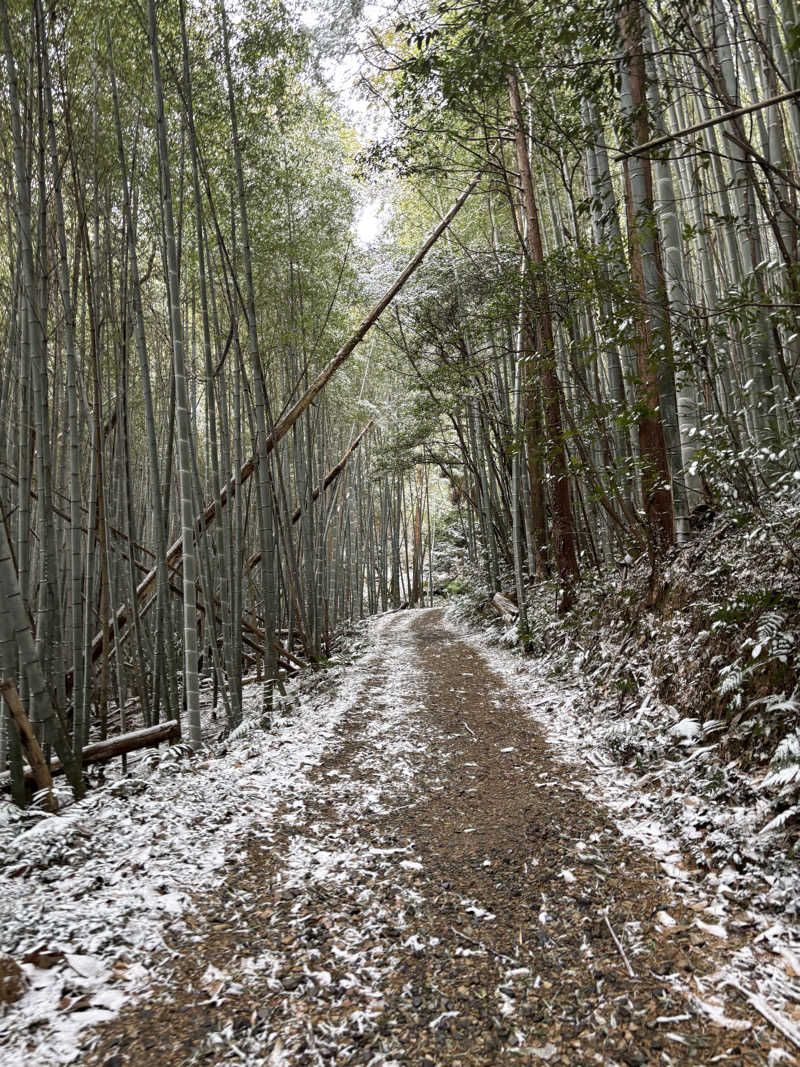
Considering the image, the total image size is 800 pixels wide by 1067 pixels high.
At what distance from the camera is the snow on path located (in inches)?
53.5

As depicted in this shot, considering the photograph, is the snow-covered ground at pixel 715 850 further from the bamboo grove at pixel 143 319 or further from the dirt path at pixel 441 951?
the bamboo grove at pixel 143 319

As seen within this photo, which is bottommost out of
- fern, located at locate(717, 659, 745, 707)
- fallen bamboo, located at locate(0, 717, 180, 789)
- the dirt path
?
the dirt path

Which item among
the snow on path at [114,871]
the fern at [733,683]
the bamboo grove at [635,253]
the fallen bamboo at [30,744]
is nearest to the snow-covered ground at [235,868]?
the snow on path at [114,871]

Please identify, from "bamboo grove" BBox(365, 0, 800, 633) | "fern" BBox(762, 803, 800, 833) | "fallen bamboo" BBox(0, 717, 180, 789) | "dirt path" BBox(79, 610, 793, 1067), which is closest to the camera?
"dirt path" BBox(79, 610, 793, 1067)

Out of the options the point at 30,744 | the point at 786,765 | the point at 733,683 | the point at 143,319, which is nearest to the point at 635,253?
the point at 733,683

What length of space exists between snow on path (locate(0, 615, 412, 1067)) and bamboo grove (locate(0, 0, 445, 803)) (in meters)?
0.38

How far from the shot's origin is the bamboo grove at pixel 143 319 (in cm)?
297

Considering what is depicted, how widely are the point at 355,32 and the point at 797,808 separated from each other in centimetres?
631

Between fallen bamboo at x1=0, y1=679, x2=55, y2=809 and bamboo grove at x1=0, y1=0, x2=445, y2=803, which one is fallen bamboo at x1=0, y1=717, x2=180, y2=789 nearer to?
bamboo grove at x1=0, y1=0, x2=445, y2=803

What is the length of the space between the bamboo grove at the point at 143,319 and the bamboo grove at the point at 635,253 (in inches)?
49.1

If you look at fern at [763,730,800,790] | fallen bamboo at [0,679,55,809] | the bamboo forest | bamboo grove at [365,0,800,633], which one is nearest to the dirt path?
the bamboo forest

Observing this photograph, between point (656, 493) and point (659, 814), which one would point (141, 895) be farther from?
point (656, 493)

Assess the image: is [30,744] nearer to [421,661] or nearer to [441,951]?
[441,951]

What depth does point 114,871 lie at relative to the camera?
1.94 m
